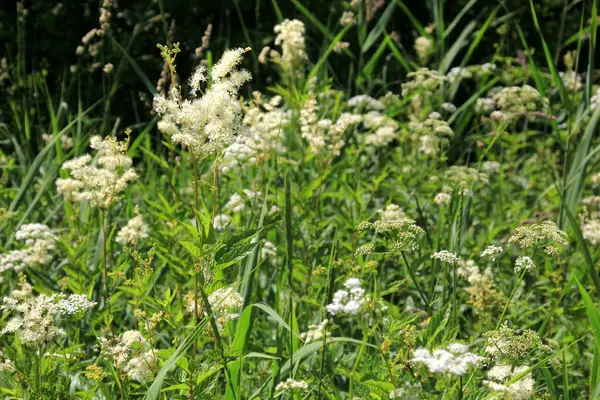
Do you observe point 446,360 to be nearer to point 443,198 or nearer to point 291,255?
point 291,255

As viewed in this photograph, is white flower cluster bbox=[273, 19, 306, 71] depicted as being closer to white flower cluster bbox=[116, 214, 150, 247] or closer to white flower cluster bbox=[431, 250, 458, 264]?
white flower cluster bbox=[116, 214, 150, 247]

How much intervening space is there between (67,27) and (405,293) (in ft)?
12.0

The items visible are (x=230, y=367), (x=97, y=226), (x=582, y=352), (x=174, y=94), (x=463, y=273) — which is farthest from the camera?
(x=97, y=226)

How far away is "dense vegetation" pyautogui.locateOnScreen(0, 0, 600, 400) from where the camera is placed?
1914 millimetres

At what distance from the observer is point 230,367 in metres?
2.07

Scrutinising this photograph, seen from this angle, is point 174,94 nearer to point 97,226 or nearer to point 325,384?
point 325,384

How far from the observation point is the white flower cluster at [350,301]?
159 centimetres

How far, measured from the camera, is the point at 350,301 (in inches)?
64.5

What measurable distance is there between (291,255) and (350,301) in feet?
1.78

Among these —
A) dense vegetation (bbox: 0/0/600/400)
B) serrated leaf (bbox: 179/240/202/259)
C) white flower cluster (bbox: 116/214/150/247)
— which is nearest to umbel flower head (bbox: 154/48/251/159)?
dense vegetation (bbox: 0/0/600/400)

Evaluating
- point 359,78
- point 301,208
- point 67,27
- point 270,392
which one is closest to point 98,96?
point 67,27

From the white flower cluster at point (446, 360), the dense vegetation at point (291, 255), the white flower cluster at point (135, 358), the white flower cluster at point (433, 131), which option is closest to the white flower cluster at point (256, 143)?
the dense vegetation at point (291, 255)

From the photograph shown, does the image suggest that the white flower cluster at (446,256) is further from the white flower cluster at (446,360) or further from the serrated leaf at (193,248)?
the serrated leaf at (193,248)

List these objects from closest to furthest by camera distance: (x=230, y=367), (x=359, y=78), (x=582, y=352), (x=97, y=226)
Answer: (x=230, y=367) < (x=582, y=352) < (x=97, y=226) < (x=359, y=78)
